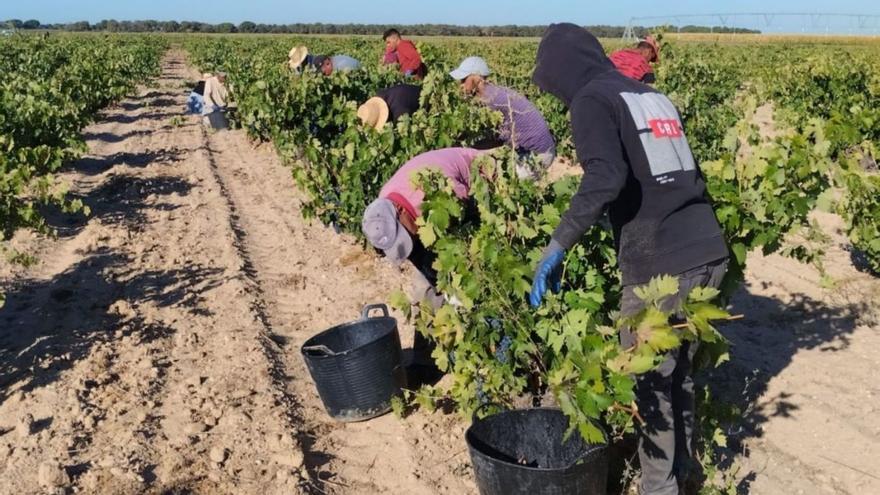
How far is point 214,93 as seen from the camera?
15469mm

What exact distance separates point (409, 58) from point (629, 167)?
790 cm

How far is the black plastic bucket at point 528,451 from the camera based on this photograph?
292cm

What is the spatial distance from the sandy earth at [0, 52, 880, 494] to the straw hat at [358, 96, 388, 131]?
4.02ft

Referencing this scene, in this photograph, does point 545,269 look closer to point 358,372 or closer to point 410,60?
point 358,372

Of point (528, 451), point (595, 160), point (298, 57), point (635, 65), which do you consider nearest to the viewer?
point (595, 160)

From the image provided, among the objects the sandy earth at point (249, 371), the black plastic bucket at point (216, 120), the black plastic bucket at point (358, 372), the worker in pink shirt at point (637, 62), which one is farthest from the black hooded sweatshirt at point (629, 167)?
the black plastic bucket at point (216, 120)

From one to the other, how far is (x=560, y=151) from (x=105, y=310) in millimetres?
7410

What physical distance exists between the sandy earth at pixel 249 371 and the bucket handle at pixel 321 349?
0.36 meters

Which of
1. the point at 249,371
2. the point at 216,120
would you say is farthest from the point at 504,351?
the point at 216,120

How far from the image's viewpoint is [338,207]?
6.68 meters

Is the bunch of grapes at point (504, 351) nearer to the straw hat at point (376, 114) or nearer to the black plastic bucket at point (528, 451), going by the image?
the black plastic bucket at point (528, 451)

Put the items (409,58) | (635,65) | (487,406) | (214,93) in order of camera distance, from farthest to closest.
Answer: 1. (214,93)
2. (409,58)
3. (635,65)
4. (487,406)

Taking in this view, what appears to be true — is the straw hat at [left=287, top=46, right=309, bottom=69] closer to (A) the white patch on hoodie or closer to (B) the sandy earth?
(B) the sandy earth

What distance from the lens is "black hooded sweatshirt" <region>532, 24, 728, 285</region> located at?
2.67 meters
